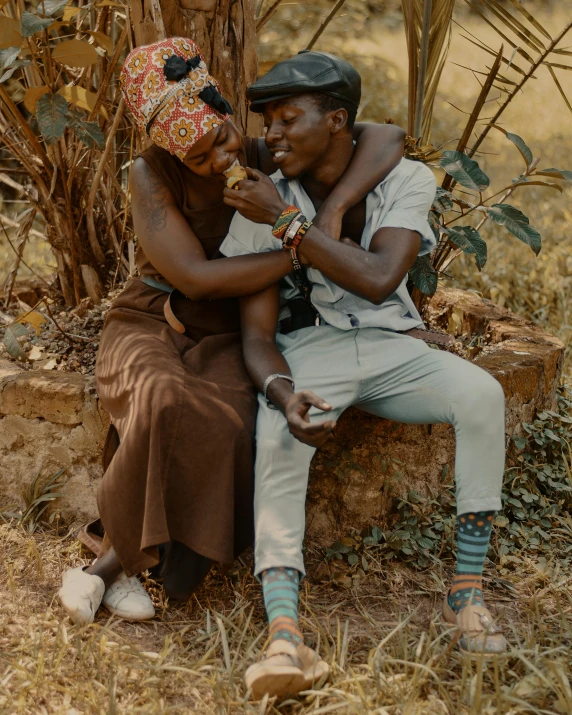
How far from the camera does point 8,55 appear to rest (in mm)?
3025

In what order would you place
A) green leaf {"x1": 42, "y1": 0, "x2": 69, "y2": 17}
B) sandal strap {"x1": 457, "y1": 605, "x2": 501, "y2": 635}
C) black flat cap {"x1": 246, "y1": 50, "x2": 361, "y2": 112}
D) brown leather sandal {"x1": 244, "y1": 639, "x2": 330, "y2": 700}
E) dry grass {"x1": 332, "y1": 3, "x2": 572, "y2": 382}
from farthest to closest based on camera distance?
dry grass {"x1": 332, "y1": 3, "x2": 572, "y2": 382} → green leaf {"x1": 42, "y1": 0, "x2": 69, "y2": 17} → black flat cap {"x1": 246, "y1": 50, "x2": 361, "y2": 112} → sandal strap {"x1": 457, "y1": 605, "x2": 501, "y2": 635} → brown leather sandal {"x1": 244, "y1": 639, "x2": 330, "y2": 700}

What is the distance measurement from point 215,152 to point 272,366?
70 centimetres

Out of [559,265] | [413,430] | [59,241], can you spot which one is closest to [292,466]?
[413,430]

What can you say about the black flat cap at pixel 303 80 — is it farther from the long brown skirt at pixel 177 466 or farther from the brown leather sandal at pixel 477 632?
the brown leather sandal at pixel 477 632

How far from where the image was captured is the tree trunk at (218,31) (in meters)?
3.16

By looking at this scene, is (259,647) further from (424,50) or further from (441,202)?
(424,50)

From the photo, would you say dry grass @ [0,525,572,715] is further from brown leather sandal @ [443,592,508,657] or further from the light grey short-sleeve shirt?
the light grey short-sleeve shirt

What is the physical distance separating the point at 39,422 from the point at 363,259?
138cm

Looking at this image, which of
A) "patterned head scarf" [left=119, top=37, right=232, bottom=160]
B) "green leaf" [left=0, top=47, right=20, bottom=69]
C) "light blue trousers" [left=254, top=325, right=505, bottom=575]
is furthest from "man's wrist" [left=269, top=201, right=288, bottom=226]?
"green leaf" [left=0, top=47, right=20, bottom=69]

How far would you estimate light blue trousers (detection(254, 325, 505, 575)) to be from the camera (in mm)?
2488

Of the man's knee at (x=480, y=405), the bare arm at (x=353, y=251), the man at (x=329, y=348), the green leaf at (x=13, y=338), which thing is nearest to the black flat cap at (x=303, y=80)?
the man at (x=329, y=348)

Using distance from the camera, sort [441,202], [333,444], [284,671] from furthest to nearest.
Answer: [441,202]
[333,444]
[284,671]

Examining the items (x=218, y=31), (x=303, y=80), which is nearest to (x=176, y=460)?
(x=303, y=80)

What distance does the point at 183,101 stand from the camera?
8.77 feet
